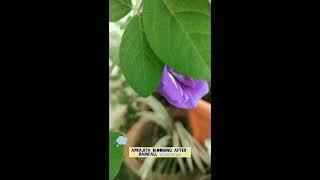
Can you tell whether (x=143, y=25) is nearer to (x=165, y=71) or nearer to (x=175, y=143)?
(x=165, y=71)

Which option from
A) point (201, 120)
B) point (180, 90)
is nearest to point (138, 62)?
point (180, 90)

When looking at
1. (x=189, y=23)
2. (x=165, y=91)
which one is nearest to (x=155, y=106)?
(x=165, y=91)

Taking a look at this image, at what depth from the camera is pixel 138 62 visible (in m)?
3.23

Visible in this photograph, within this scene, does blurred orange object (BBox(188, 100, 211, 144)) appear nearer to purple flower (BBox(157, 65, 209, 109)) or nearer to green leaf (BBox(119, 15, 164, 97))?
purple flower (BBox(157, 65, 209, 109))

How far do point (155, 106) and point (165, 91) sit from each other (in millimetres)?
53

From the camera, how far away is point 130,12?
3221 millimetres

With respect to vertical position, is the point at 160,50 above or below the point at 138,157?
above

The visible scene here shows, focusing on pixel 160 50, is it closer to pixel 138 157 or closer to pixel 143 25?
pixel 143 25

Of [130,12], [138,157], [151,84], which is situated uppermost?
[130,12]

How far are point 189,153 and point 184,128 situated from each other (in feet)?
0.25

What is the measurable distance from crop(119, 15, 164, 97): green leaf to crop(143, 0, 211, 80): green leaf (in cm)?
4

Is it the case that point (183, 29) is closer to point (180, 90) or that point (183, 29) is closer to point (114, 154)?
point (180, 90)

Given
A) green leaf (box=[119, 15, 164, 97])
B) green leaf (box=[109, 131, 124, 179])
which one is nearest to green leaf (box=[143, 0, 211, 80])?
green leaf (box=[119, 15, 164, 97])

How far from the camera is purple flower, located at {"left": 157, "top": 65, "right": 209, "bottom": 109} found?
3.23 metres
